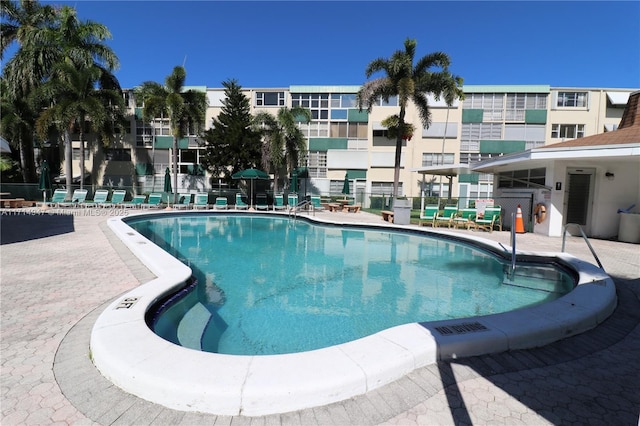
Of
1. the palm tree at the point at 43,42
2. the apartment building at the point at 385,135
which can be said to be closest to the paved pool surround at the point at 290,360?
the apartment building at the point at 385,135

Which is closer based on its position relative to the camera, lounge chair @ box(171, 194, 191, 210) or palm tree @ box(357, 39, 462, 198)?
palm tree @ box(357, 39, 462, 198)

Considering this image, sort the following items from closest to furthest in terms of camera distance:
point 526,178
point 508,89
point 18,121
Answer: point 526,178
point 18,121
point 508,89

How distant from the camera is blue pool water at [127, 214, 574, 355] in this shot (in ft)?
14.1

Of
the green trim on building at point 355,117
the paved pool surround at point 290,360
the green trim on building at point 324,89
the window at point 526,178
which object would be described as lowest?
the paved pool surround at point 290,360

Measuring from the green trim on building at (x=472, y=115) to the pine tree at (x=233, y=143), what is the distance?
60.8 ft

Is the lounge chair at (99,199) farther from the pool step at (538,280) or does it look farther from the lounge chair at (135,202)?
the pool step at (538,280)

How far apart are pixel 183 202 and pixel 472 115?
25598 mm

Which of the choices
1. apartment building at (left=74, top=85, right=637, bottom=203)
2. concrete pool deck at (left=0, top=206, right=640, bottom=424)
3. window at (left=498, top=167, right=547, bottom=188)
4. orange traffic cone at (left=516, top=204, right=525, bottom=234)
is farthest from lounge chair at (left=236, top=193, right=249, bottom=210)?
concrete pool deck at (left=0, top=206, right=640, bottom=424)

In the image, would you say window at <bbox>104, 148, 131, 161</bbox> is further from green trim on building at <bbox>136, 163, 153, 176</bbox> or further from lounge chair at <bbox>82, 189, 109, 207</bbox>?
lounge chair at <bbox>82, 189, 109, 207</bbox>

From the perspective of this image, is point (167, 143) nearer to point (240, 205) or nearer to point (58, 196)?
point (58, 196)

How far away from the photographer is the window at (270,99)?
99.0 feet

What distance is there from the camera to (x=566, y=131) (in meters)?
28.7

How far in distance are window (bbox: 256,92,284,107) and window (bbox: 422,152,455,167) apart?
47.1 feet

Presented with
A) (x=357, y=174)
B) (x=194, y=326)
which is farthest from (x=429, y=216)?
(x=357, y=174)
